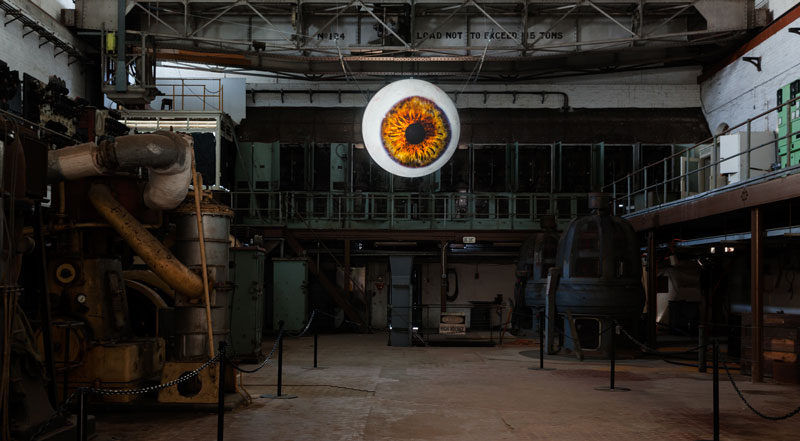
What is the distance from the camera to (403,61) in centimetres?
2592

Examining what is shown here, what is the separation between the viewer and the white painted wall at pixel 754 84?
20.9 meters

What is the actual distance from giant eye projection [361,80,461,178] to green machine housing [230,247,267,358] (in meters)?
4.51

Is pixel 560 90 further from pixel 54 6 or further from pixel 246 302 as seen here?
pixel 54 6

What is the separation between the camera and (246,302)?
1698cm

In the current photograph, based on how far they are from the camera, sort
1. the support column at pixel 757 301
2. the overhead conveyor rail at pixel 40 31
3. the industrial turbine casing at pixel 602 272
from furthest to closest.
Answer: the overhead conveyor rail at pixel 40 31
the industrial turbine casing at pixel 602 272
the support column at pixel 757 301

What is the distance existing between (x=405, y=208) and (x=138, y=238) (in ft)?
55.6

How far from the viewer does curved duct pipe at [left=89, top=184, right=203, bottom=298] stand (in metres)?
10.1

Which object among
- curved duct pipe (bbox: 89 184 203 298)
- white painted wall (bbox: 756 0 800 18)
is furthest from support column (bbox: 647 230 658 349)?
curved duct pipe (bbox: 89 184 203 298)

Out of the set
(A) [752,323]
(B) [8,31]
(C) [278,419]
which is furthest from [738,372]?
(B) [8,31]

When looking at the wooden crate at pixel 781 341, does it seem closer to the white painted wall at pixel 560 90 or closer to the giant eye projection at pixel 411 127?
the giant eye projection at pixel 411 127

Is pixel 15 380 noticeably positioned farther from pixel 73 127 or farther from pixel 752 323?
pixel 752 323

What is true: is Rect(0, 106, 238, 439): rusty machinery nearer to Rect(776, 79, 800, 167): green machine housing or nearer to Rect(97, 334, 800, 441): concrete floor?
Rect(97, 334, 800, 441): concrete floor

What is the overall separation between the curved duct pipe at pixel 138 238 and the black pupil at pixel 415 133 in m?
5.58

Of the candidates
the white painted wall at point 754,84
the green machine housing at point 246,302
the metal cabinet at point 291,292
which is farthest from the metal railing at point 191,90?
the white painted wall at point 754,84
